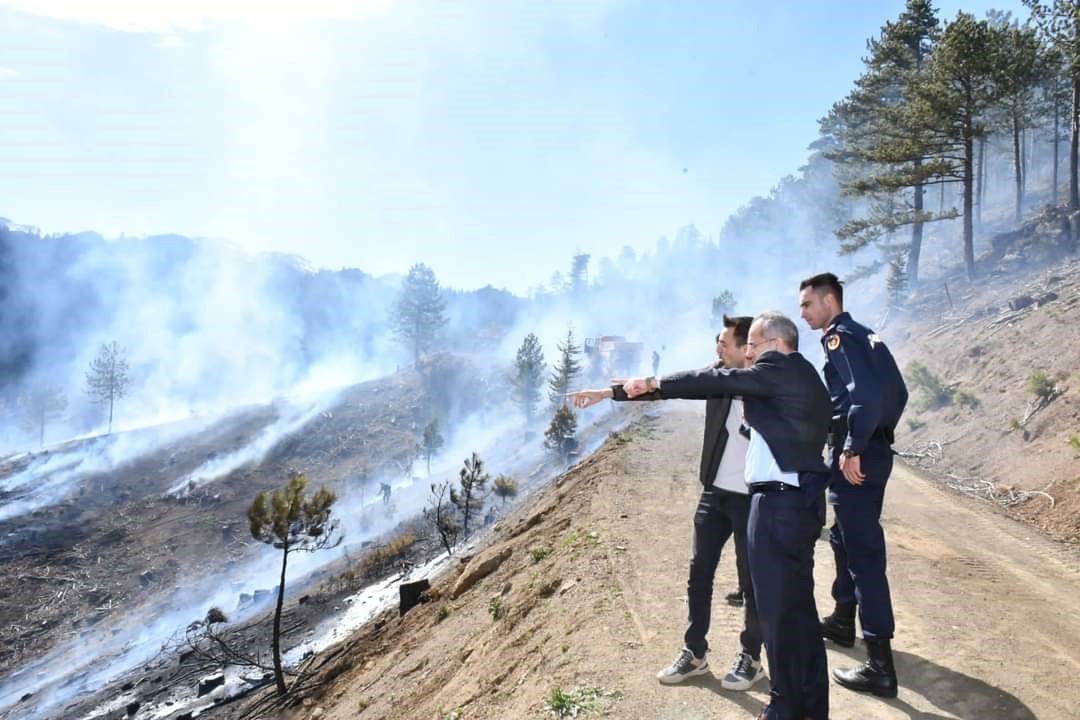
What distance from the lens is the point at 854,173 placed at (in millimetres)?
44594

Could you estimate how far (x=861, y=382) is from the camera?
3865 millimetres

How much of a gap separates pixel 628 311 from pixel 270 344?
65.9m

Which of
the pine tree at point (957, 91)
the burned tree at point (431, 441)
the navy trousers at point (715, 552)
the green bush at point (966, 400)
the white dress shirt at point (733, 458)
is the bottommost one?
the burned tree at point (431, 441)

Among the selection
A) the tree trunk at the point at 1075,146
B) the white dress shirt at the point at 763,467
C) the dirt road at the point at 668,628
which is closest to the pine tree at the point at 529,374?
the tree trunk at the point at 1075,146

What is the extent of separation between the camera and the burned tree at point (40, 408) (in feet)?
220

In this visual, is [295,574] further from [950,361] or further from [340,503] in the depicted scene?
[950,361]

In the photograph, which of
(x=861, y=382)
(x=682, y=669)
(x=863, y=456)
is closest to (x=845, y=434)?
(x=863, y=456)

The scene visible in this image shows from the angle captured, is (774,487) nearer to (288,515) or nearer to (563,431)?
(288,515)

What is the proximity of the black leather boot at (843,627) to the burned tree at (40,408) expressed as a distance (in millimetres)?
87088

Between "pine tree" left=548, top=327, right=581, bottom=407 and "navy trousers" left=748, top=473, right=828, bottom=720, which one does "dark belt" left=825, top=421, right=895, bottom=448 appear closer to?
"navy trousers" left=748, top=473, right=828, bottom=720

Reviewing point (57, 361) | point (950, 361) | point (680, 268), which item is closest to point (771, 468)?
point (950, 361)

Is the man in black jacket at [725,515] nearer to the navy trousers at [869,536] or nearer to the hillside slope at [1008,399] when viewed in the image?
the navy trousers at [869,536]

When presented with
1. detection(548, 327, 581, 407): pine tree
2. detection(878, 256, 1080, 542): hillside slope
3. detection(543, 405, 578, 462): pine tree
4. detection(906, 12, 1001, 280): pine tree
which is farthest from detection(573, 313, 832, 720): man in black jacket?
detection(548, 327, 581, 407): pine tree

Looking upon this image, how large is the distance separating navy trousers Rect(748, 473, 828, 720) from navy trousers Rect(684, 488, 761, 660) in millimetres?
668
